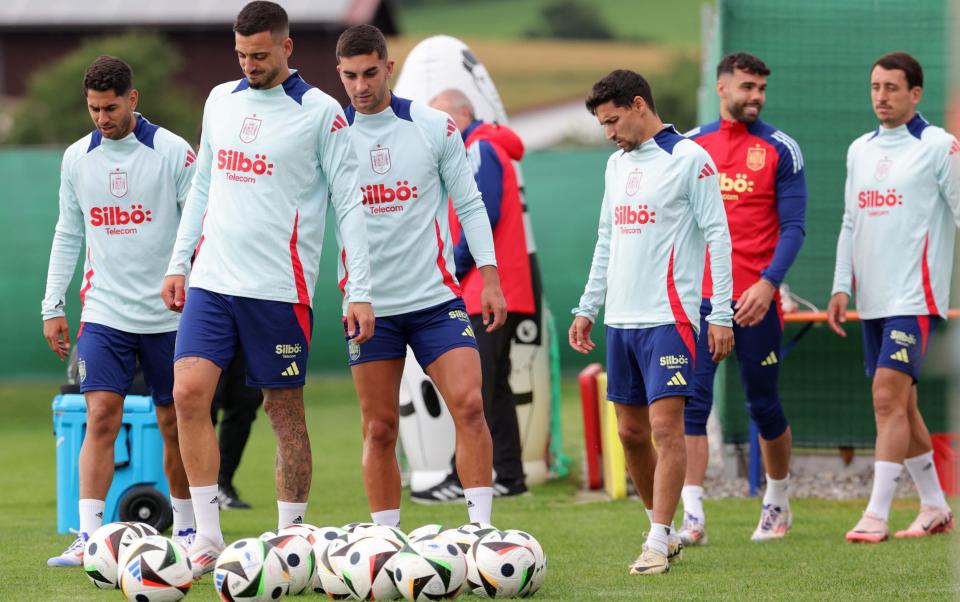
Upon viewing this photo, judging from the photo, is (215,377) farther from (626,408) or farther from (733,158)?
(733,158)

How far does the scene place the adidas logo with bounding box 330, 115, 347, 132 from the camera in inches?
261

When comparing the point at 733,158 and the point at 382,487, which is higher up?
the point at 733,158

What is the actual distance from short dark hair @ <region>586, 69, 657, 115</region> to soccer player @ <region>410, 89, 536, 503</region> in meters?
2.79

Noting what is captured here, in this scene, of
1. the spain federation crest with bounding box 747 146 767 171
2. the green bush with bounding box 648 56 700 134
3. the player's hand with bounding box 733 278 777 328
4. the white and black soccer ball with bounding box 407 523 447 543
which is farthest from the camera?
the green bush with bounding box 648 56 700 134

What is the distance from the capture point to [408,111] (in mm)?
7039

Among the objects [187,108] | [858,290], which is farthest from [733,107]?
[187,108]

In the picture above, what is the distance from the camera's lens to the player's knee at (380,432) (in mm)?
6965

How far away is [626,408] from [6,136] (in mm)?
35437

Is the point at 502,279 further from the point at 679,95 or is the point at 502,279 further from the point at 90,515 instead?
the point at 679,95

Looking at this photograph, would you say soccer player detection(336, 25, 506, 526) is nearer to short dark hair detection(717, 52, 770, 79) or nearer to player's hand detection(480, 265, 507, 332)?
player's hand detection(480, 265, 507, 332)

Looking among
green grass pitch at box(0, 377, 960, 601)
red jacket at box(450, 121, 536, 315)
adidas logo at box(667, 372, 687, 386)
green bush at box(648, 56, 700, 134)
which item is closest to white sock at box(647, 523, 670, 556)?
green grass pitch at box(0, 377, 960, 601)

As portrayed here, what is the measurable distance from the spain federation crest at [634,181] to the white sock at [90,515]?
2854mm

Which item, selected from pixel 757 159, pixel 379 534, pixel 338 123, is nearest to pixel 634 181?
pixel 757 159

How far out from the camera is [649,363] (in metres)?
7.14
